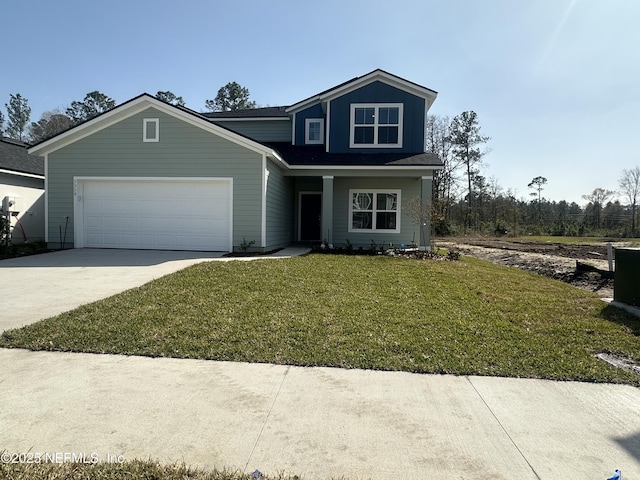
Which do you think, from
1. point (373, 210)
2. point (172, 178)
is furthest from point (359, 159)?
point (172, 178)

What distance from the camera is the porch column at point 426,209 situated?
13.2 metres

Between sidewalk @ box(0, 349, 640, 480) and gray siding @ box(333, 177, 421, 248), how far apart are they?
1164cm

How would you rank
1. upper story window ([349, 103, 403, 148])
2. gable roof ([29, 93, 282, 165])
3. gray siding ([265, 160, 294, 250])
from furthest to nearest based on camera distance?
1. upper story window ([349, 103, 403, 148])
2. gray siding ([265, 160, 294, 250])
3. gable roof ([29, 93, 282, 165])

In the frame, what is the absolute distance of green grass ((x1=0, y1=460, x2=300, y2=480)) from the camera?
6.77ft

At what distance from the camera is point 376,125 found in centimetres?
1459

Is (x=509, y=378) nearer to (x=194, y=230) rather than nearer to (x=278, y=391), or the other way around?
(x=278, y=391)

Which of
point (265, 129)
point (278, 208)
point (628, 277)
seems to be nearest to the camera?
point (628, 277)

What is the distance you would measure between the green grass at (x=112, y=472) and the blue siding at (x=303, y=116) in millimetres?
15239

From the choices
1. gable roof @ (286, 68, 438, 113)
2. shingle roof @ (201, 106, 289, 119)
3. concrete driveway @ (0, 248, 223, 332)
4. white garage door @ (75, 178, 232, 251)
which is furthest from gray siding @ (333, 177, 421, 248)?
concrete driveway @ (0, 248, 223, 332)

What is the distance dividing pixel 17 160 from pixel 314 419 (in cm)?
1709

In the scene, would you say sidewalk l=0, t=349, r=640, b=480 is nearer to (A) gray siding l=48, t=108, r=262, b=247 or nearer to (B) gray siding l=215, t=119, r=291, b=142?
(A) gray siding l=48, t=108, r=262, b=247

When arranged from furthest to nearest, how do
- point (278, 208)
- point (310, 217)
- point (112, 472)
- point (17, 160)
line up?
point (310, 217)
point (17, 160)
point (278, 208)
point (112, 472)

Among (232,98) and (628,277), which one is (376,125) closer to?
(628,277)

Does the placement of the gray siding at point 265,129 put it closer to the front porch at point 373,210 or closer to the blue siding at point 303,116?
the blue siding at point 303,116
